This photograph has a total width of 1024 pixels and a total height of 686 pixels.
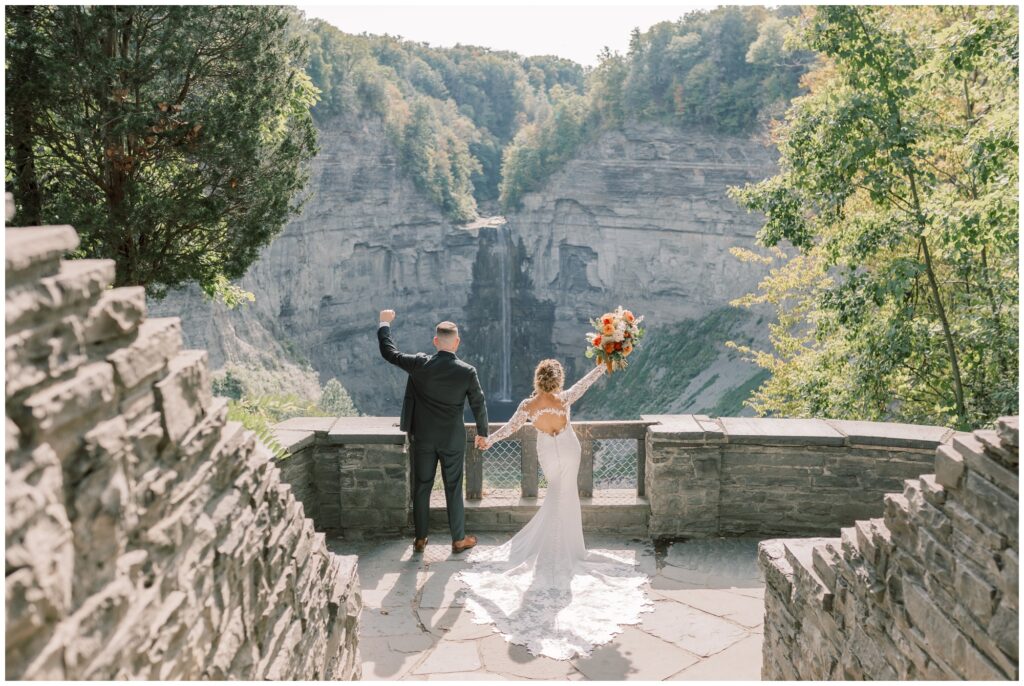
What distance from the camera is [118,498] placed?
86.9 inches

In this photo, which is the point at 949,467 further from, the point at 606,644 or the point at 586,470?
the point at 586,470

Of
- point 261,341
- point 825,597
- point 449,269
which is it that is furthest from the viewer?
point 449,269

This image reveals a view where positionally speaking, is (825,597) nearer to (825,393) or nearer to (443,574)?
(443,574)

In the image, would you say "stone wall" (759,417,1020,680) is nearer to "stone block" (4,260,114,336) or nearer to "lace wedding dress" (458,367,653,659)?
"lace wedding dress" (458,367,653,659)

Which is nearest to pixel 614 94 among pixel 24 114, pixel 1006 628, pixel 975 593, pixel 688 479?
pixel 24 114

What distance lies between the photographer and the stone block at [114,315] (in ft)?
7.34

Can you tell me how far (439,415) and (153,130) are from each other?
15.5 ft

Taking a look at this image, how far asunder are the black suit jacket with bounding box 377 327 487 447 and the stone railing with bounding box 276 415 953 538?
524 millimetres

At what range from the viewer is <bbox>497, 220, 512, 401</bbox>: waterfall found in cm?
5300

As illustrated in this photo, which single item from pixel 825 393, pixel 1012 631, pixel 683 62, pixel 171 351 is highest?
pixel 683 62

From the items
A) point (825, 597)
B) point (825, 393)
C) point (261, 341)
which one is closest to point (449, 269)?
point (261, 341)

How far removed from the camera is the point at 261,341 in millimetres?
40125

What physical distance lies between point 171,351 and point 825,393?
1215 cm

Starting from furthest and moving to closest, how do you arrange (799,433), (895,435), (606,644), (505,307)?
(505,307) → (799,433) → (895,435) → (606,644)
